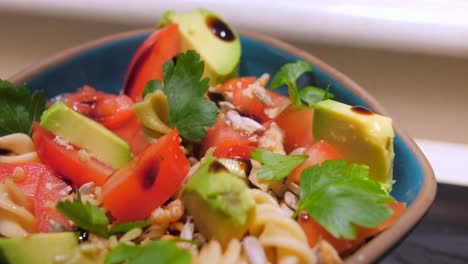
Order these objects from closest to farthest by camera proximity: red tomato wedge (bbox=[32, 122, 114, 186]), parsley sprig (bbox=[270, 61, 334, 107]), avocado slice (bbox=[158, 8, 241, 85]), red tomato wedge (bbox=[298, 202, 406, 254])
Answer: red tomato wedge (bbox=[298, 202, 406, 254])
red tomato wedge (bbox=[32, 122, 114, 186])
parsley sprig (bbox=[270, 61, 334, 107])
avocado slice (bbox=[158, 8, 241, 85])

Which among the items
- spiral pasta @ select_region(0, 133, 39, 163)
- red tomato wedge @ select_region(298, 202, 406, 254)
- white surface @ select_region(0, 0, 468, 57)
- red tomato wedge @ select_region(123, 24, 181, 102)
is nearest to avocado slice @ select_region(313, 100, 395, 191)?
red tomato wedge @ select_region(298, 202, 406, 254)

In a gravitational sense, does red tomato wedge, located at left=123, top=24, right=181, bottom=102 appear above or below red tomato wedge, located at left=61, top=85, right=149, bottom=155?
above

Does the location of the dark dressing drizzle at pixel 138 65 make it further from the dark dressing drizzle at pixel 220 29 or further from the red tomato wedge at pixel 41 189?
the red tomato wedge at pixel 41 189

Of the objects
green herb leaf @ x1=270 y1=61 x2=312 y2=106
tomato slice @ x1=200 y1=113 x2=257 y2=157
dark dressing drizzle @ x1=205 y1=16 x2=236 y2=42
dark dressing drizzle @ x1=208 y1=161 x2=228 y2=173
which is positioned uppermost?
dark dressing drizzle @ x1=205 y1=16 x2=236 y2=42

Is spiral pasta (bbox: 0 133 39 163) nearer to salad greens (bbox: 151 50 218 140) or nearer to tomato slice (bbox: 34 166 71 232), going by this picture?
tomato slice (bbox: 34 166 71 232)

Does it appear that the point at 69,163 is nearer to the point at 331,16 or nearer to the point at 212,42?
the point at 212,42

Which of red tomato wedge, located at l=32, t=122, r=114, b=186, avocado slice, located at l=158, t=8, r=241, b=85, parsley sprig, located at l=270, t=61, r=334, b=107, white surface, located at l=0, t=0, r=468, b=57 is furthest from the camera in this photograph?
white surface, located at l=0, t=0, r=468, b=57
